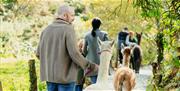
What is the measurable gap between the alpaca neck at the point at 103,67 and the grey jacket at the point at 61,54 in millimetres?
1654

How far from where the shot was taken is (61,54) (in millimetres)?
5441

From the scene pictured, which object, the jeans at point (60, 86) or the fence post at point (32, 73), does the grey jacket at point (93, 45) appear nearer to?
the fence post at point (32, 73)

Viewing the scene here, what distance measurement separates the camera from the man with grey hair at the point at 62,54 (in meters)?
5.39

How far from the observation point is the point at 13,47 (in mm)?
24125

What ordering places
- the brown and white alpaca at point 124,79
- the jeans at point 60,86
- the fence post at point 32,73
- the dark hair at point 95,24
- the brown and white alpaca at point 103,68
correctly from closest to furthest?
the jeans at point 60,86
the brown and white alpaca at point 103,68
the dark hair at point 95,24
the brown and white alpaca at point 124,79
the fence post at point 32,73

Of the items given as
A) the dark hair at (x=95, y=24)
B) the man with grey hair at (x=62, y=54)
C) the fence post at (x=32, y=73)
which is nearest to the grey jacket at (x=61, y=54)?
the man with grey hair at (x=62, y=54)

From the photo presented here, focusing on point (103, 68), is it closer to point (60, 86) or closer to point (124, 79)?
point (124, 79)

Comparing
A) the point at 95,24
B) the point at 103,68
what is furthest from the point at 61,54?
the point at 95,24

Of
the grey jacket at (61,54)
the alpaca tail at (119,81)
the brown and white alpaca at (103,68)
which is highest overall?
the grey jacket at (61,54)

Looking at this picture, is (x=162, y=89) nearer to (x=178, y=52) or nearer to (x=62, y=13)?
(x=62, y=13)

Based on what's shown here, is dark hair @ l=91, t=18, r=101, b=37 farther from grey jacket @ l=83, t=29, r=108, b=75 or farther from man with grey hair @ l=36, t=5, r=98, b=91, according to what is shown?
man with grey hair @ l=36, t=5, r=98, b=91

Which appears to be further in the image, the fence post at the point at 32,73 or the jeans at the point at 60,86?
the fence post at the point at 32,73

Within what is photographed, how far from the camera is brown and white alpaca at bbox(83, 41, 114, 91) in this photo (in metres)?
7.12

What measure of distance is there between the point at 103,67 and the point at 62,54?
1965 millimetres
